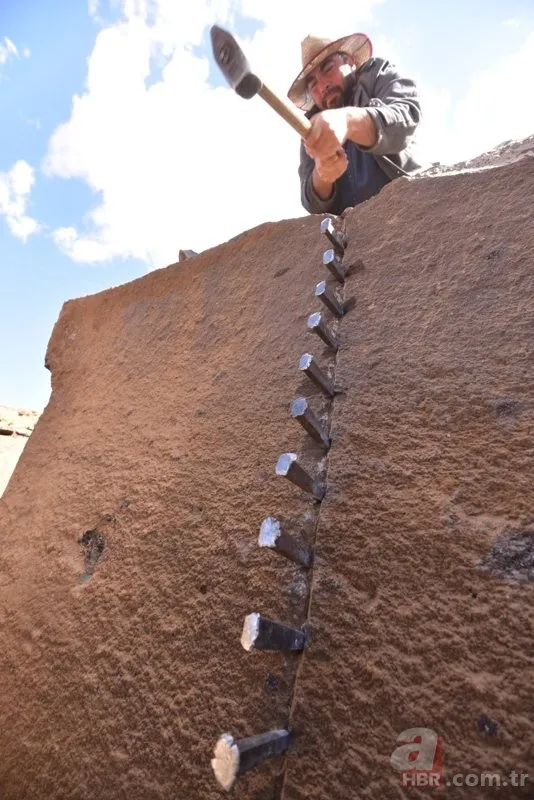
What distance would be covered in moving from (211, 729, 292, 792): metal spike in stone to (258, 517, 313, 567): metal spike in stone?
214 mm

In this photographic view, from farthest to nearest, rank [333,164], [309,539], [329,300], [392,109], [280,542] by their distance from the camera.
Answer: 1. [392,109]
2. [333,164]
3. [329,300]
4. [309,539]
5. [280,542]

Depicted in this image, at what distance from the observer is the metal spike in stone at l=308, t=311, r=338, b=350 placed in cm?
92

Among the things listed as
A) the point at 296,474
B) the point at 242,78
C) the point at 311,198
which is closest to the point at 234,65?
the point at 242,78

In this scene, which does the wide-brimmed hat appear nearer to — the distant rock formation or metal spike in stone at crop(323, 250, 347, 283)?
metal spike in stone at crop(323, 250, 347, 283)

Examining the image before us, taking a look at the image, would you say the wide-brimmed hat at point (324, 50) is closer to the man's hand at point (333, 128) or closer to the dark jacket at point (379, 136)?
the dark jacket at point (379, 136)

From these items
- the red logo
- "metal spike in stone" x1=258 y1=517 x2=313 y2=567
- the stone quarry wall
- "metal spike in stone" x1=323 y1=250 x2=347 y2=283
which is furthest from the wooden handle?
the red logo

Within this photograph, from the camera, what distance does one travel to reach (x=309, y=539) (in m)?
0.75

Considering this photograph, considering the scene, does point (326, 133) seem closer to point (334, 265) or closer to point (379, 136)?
point (379, 136)

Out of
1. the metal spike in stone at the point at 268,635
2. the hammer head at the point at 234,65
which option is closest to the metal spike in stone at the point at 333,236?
the hammer head at the point at 234,65

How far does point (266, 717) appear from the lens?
63 cm

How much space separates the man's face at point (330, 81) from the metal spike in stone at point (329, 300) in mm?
1259

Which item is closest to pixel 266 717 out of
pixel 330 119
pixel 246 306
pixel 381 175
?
pixel 246 306

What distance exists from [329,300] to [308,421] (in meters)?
0.34

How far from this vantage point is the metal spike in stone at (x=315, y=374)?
0.84 m
